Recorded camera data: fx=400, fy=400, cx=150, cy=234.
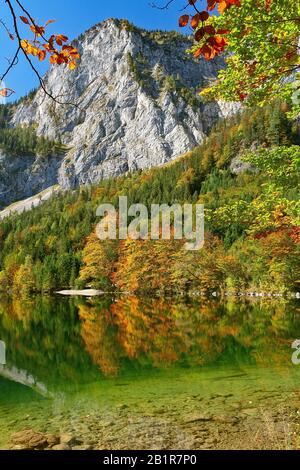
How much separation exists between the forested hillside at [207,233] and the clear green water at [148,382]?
4440 millimetres

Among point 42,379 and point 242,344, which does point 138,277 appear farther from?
point 42,379

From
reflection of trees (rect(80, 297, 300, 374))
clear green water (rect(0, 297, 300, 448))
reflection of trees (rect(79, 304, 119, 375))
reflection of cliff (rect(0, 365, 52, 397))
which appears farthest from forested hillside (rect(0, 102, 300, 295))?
reflection of cliff (rect(0, 365, 52, 397))

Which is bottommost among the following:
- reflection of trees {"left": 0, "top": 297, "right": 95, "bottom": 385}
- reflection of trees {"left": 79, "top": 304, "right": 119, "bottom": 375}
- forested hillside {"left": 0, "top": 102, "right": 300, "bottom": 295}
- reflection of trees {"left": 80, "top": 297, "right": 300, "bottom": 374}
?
reflection of trees {"left": 0, "top": 297, "right": 95, "bottom": 385}

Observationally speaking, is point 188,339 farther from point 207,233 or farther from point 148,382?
point 207,233

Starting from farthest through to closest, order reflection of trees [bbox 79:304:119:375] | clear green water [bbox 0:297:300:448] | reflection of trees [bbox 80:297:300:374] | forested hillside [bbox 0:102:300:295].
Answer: reflection of trees [bbox 80:297:300:374] < reflection of trees [bbox 79:304:119:375] < forested hillside [bbox 0:102:300:295] < clear green water [bbox 0:297:300:448]

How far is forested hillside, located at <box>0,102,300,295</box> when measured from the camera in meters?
10.7

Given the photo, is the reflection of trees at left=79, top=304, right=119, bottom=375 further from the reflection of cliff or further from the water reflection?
the reflection of cliff

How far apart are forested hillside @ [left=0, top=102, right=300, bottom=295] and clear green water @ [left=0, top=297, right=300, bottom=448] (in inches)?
175

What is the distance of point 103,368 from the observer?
1534cm

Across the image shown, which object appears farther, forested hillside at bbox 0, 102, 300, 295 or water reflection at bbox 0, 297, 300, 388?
water reflection at bbox 0, 297, 300, 388

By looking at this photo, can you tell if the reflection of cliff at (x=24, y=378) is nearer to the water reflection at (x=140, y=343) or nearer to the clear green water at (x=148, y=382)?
the clear green water at (x=148, y=382)

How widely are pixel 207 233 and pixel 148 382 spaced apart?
55.3 metres

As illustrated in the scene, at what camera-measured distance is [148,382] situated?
12.6 meters
